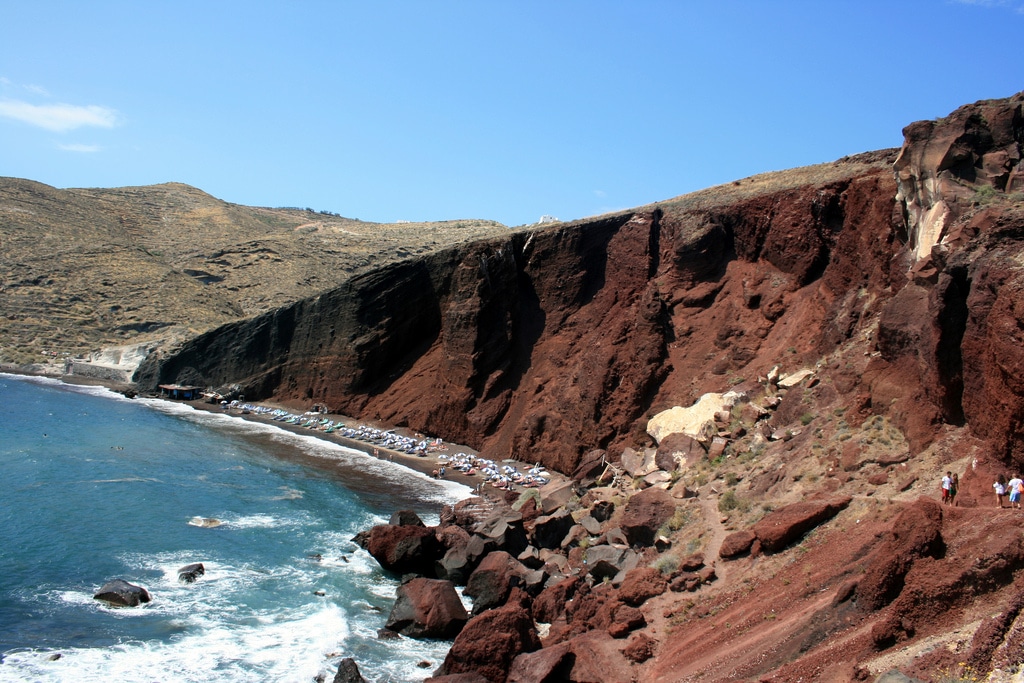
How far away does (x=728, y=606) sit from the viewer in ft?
47.9

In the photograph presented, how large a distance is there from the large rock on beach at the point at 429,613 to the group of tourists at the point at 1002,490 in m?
12.4

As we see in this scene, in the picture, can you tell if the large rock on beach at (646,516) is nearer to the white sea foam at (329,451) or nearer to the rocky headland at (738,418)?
the rocky headland at (738,418)

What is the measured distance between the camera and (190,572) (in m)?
21.7

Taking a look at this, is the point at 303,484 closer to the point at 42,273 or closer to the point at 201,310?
the point at 201,310

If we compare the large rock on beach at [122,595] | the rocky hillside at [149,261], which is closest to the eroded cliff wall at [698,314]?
the large rock on beach at [122,595]

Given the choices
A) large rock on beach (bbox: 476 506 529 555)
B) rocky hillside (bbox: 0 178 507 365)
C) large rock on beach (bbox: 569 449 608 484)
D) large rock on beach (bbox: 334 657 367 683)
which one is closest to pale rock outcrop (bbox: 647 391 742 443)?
large rock on beach (bbox: 569 449 608 484)

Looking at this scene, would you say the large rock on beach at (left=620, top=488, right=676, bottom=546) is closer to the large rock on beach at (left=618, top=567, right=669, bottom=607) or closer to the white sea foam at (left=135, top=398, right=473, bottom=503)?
the large rock on beach at (left=618, top=567, right=669, bottom=607)

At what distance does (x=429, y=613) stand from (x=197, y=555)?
9.41 meters

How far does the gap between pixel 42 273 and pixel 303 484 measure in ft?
221

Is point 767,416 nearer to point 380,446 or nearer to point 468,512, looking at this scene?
point 468,512

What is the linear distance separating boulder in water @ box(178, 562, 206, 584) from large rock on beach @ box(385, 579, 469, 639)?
648cm

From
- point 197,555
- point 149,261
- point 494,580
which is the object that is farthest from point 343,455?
point 149,261

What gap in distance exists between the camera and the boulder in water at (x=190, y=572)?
70.3ft

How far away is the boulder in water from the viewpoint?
21422 mm
